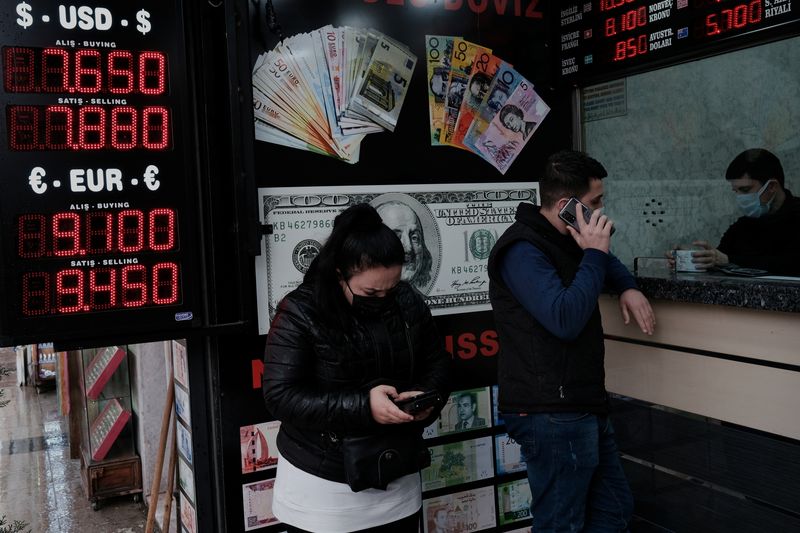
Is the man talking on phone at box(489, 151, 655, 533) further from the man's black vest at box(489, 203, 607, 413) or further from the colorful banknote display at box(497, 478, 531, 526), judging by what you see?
the colorful banknote display at box(497, 478, 531, 526)

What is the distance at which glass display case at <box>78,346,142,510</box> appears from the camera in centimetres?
505

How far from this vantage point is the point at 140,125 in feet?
8.86

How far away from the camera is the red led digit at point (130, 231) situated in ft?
8.75

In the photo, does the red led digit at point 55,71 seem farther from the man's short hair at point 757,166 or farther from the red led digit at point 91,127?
the man's short hair at point 757,166

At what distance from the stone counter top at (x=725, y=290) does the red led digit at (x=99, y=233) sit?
1.99m

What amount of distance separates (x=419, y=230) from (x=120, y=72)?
145 cm

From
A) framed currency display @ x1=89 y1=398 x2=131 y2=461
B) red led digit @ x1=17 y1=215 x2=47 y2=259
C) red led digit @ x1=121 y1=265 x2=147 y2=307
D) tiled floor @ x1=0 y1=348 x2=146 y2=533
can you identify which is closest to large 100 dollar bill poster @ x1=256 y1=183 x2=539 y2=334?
red led digit @ x1=121 y1=265 x2=147 y2=307

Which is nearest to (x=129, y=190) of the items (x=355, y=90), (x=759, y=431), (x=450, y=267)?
(x=355, y=90)

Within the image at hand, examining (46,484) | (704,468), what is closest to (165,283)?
(704,468)

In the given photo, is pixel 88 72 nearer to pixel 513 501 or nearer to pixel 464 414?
pixel 464 414

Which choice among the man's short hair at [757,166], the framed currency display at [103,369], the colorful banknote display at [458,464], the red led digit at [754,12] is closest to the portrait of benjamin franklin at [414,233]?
the colorful banknote display at [458,464]

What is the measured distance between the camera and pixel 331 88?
127 inches

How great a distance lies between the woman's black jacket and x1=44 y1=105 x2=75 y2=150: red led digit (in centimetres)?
102

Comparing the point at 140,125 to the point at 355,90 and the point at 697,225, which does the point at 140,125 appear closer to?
the point at 355,90
